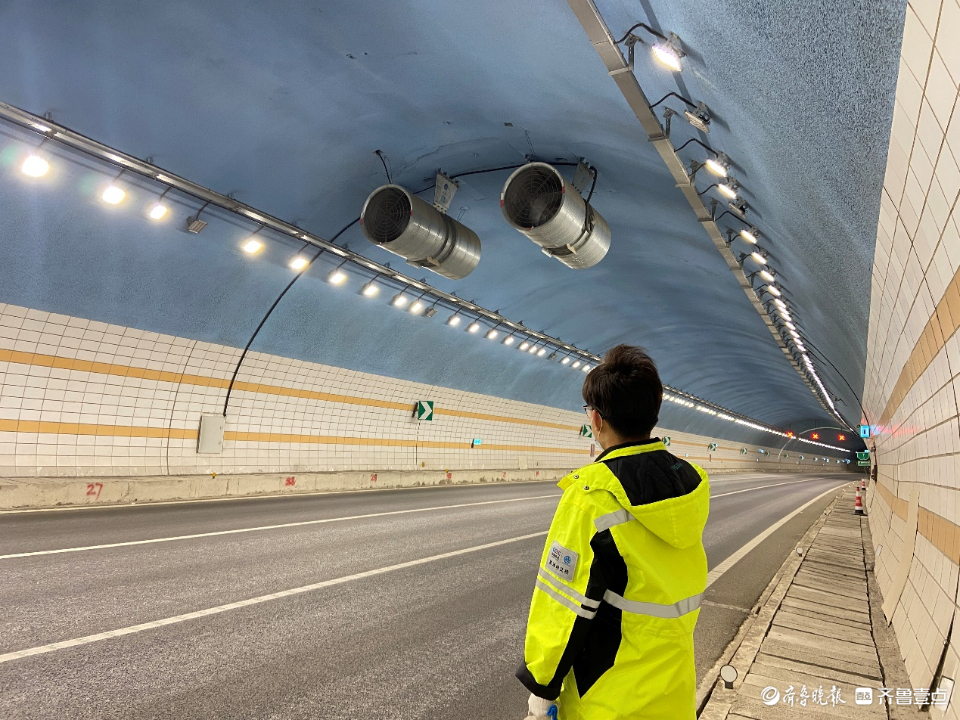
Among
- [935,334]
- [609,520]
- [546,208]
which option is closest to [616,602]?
[609,520]

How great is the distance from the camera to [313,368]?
58.3 feet

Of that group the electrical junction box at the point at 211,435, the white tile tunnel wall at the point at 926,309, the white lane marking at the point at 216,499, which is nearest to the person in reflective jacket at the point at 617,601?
the white tile tunnel wall at the point at 926,309

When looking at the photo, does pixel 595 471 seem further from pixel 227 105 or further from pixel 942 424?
pixel 227 105

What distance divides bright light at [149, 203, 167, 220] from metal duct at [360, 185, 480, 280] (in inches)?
130

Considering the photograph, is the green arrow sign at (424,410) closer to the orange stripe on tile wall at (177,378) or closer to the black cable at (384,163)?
the orange stripe on tile wall at (177,378)

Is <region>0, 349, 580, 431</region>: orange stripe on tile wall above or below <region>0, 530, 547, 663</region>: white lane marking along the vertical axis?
above

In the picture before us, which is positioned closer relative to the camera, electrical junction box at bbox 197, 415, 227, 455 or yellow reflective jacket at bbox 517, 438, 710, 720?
yellow reflective jacket at bbox 517, 438, 710, 720

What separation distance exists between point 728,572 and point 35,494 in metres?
11.6

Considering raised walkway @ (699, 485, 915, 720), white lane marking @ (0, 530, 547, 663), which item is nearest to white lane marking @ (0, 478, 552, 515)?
white lane marking @ (0, 530, 547, 663)

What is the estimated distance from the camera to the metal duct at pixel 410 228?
1067 cm

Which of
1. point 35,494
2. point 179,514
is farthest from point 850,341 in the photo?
point 35,494

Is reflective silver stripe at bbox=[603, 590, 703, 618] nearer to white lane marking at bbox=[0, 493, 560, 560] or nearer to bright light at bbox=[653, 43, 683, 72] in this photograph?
bright light at bbox=[653, 43, 683, 72]

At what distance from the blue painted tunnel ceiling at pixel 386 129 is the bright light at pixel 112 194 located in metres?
0.24

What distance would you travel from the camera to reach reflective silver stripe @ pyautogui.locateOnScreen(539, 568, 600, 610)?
1958 mm
